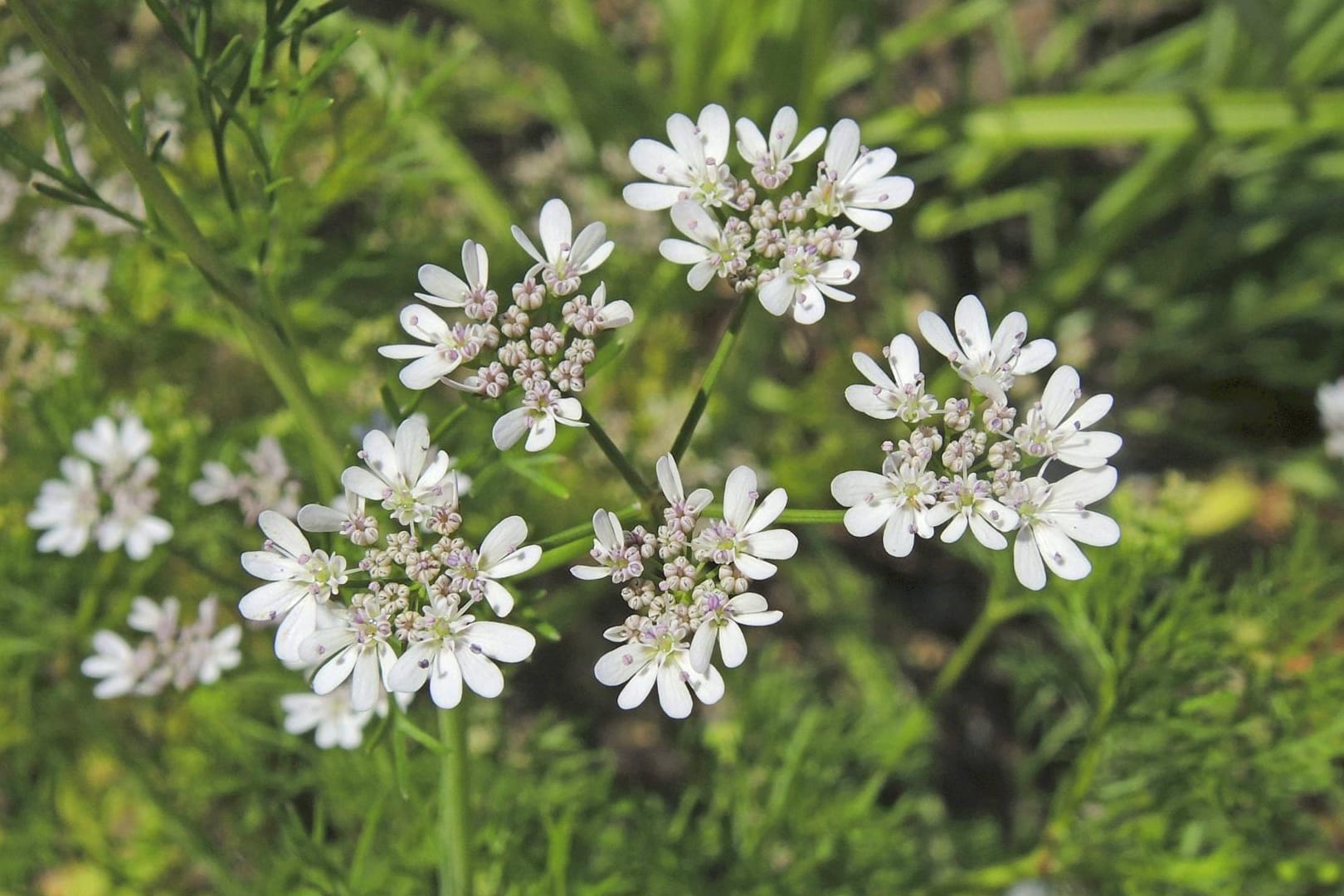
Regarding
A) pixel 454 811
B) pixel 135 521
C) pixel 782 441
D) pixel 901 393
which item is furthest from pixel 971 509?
pixel 782 441

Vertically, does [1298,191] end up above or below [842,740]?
above

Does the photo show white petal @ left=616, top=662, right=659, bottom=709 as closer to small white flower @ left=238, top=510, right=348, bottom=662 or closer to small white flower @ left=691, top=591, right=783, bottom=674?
small white flower @ left=691, top=591, right=783, bottom=674

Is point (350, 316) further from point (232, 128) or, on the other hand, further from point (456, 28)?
point (456, 28)

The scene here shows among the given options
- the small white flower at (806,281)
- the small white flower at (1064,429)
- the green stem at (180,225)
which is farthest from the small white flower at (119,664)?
the small white flower at (1064,429)

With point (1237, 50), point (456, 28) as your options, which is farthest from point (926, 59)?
point (456, 28)

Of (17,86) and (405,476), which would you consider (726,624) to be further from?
(17,86)

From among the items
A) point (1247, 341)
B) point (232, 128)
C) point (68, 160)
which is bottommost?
point (68, 160)

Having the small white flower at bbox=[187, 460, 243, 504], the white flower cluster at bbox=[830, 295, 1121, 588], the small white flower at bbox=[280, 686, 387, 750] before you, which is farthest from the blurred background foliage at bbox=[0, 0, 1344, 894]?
the white flower cluster at bbox=[830, 295, 1121, 588]

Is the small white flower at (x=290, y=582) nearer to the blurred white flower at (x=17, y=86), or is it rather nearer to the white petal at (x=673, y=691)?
the white petal at (x=673, y=691)
